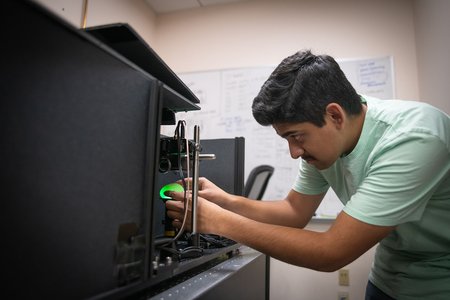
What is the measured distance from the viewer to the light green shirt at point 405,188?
2.13 ft

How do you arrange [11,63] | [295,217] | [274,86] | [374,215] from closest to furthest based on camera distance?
[11,63] → [374,215] → [274,86] → [295,217]

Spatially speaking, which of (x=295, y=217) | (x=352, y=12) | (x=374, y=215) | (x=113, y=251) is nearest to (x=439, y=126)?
(x=374, y=215)

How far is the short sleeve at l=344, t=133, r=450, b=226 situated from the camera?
646mm

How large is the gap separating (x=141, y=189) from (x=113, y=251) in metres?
0.11

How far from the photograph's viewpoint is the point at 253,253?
1.18 m

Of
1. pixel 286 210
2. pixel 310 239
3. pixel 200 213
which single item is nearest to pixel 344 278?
pixel 286 210

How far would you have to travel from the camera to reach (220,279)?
745 millimetres

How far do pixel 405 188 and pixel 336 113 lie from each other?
233 mm

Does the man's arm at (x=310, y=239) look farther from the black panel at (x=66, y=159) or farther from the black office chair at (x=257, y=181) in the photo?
the black office chair at (x=257, y=181)

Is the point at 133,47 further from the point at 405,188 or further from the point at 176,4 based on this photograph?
the point at 176,4

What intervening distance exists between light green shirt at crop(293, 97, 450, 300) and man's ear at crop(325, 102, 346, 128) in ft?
0.26

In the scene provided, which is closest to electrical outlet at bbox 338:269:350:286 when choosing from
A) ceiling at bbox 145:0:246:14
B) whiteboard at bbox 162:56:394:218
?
whiteboard at bbox 162:56:394:218

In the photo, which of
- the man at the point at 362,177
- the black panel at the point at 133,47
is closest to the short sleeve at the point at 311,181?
the man at the point at 362,177

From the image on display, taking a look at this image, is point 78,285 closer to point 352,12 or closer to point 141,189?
point 141,189
